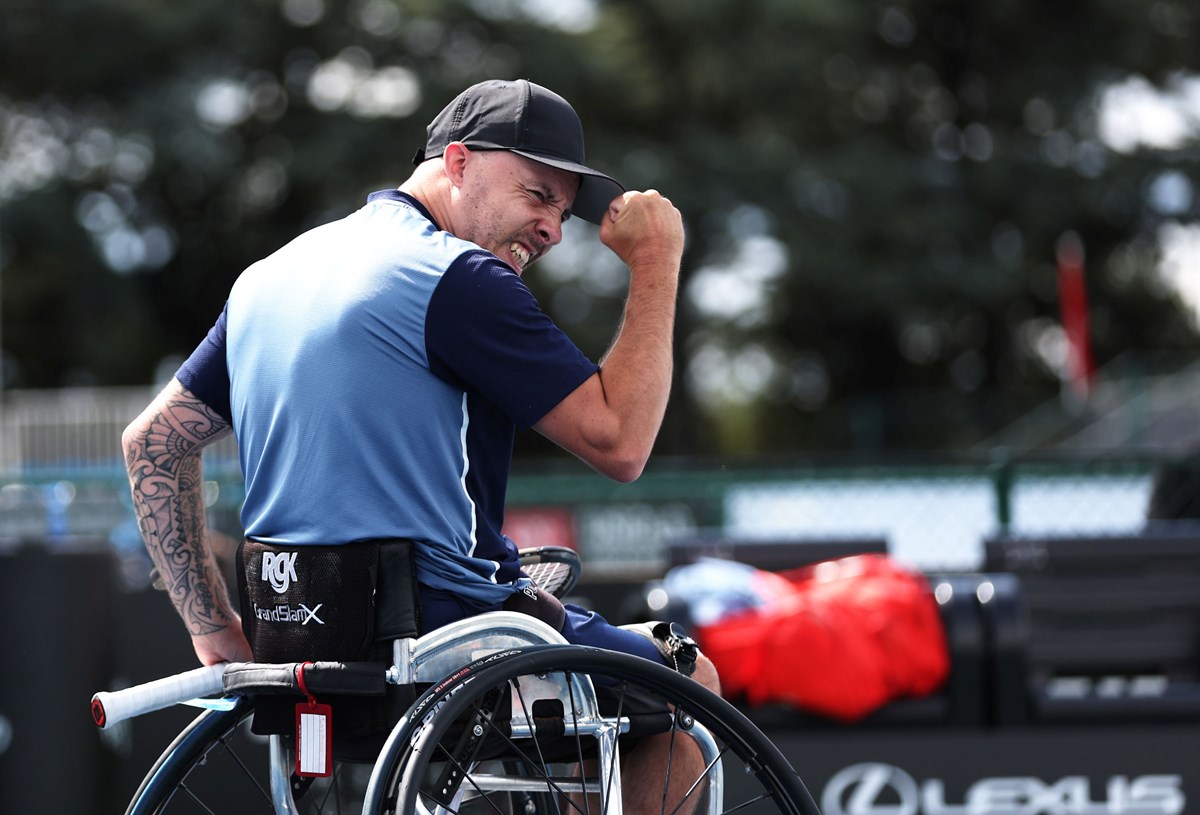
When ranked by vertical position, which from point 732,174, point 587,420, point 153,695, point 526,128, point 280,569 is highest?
point 732,174

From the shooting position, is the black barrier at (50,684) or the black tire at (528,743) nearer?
the black tire at (528,743)

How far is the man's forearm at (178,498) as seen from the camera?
9.19 ft

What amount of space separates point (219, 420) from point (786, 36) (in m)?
26.9

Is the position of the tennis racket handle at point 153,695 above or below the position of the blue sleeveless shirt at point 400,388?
below

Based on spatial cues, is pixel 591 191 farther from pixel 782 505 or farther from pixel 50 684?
pixel 782 505

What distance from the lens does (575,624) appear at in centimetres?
271

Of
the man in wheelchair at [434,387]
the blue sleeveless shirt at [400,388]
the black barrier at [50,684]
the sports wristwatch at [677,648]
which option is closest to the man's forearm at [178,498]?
the man in wheelchair at [434,387]

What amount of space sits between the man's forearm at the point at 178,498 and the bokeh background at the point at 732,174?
2024 centimetres

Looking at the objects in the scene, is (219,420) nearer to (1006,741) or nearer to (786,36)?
(1006,741)

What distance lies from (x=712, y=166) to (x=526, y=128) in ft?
82.2

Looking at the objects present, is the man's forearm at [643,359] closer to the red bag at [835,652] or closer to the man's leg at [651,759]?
the man's leg at [651,759]

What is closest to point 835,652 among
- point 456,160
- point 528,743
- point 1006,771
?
point 1006,771

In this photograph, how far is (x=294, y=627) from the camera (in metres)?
2.49

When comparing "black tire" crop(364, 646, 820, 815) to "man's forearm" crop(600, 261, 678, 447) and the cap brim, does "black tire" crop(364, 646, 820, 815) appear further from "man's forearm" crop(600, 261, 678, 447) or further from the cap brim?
the cap brim
